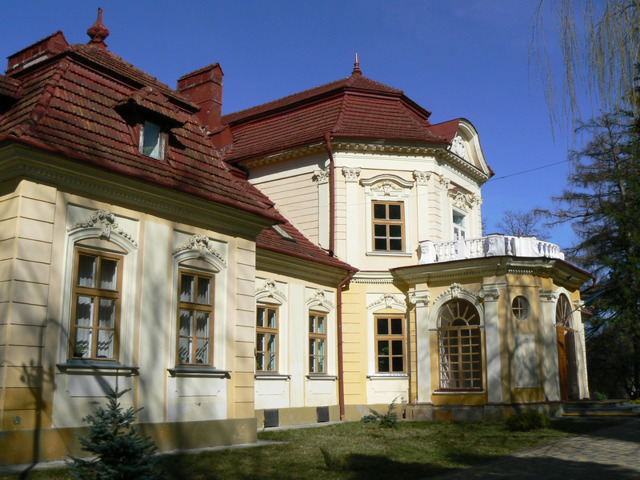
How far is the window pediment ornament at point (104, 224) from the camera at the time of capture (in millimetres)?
10406

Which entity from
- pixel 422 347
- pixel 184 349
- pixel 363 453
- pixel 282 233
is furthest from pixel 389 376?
pixel 184 349

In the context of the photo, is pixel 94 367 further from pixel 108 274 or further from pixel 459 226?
pixel 459 226

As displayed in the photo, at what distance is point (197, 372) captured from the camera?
11.7 m

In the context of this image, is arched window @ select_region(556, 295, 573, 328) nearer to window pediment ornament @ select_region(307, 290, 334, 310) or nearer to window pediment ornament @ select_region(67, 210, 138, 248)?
window pediment ornament @ select_region(307, 290, 334, 310)

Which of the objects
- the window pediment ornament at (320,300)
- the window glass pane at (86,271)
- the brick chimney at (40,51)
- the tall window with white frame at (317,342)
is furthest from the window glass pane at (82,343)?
the tall window with white frame at (317,342)

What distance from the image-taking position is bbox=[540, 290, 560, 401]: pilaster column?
57.4ft

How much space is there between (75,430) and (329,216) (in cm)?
1124

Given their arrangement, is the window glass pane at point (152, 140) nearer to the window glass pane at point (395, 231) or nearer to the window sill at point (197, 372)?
the window sill at point (197, 372)

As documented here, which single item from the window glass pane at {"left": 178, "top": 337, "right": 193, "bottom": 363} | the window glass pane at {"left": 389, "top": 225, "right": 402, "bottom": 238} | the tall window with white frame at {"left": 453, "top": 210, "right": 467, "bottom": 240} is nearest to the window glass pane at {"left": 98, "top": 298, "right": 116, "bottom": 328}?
the window glass pane at {"left": 178, "top": 337, "right": 193, "bottom": 363}

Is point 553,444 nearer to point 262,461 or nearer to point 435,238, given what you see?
point 262,461

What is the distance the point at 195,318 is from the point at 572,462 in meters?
6.57

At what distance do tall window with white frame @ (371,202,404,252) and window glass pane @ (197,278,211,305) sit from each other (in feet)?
26.7

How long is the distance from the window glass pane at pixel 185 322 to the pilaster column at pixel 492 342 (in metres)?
8.62

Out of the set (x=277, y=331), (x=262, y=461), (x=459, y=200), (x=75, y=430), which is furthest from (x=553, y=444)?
(x=459, y=200)
